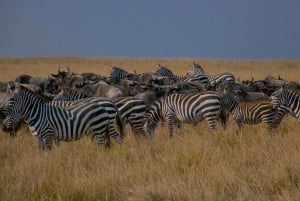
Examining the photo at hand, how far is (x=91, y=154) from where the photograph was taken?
28.0ft

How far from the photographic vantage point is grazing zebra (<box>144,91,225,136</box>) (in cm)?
1150

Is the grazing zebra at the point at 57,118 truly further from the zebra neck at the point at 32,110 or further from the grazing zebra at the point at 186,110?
the grazing zebra at the point at 186,110

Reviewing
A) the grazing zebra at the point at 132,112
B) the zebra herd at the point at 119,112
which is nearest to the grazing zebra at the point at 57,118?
the zebra herd at the point at 119,112

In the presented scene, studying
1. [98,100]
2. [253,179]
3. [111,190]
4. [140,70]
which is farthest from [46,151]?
[140,70]

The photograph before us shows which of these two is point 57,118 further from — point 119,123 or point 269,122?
point 269,122

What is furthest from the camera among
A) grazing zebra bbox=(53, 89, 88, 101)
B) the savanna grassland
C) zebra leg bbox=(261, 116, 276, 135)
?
grazing zebra bbox=(53, 89, 88, 101)

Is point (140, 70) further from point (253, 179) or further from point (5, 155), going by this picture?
point (253, 179)

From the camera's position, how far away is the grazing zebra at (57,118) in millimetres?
9086

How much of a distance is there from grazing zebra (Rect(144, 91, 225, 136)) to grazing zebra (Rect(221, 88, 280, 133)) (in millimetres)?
563

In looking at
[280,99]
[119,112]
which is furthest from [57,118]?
[280,99]

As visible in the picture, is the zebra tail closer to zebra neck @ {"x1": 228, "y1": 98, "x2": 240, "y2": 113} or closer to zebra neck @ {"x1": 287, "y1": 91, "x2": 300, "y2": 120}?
zebra neck @ {"x1": 228, "y1": 98, "x2": 240, "y2": 113}

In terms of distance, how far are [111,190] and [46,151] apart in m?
2.44

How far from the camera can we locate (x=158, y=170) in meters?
7.16

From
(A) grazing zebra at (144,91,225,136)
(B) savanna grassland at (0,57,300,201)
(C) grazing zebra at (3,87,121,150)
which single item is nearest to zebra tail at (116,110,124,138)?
(B) savanna grassland at (0,57,300,201)
